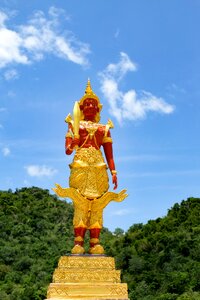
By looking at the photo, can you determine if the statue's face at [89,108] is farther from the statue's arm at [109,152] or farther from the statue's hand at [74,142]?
the statue's hand at [74,142]

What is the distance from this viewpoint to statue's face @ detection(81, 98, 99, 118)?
9.01 m

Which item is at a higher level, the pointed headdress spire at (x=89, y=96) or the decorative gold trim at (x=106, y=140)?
the pointed headdress spire at (x=89, y=96)

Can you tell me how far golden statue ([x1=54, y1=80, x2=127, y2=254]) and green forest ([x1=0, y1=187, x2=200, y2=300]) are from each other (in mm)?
11849

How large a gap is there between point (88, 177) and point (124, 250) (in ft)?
68.4

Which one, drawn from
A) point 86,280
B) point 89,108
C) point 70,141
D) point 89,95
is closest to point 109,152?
point 70,141

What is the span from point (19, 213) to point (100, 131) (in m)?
35.8

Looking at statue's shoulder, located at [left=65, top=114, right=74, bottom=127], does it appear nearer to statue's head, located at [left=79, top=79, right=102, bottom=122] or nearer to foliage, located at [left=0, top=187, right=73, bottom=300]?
statue's head, located at [left=79, top=79, right=102, bottom=122]

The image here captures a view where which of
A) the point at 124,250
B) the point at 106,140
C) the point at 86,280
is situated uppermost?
the point at 124,250

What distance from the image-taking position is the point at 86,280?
758cm

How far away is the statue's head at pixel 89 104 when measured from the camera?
9.02m

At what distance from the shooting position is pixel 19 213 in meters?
43.3

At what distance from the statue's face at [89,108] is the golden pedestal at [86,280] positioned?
8.79ft

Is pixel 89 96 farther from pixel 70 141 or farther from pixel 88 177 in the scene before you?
pixel 88 177

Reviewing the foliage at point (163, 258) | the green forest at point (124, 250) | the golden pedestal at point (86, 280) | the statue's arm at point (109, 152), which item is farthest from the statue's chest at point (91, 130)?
the foliage at point (163, 258)
